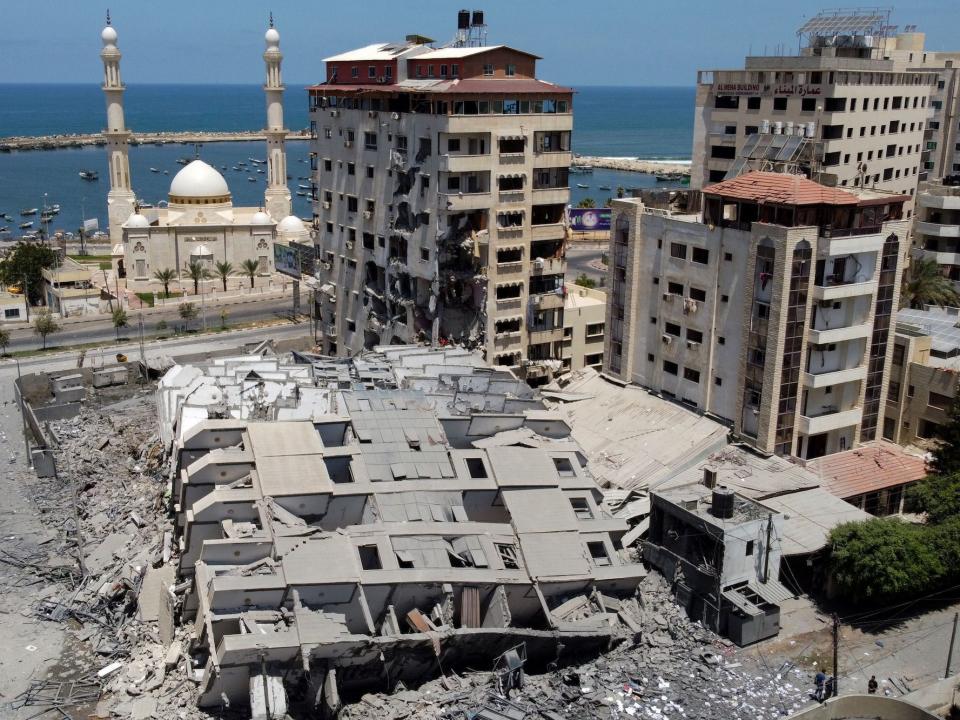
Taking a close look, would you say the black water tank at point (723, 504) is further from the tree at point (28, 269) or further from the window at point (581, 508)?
the tree at point (28, 269)

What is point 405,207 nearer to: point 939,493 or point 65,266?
point 939,493

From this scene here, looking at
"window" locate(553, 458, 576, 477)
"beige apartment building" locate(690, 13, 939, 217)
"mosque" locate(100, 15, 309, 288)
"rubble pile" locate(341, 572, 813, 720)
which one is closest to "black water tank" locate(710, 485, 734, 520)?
"rubble pile" locate(341, 572, 813, 720)

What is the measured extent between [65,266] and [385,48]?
36.3 meters

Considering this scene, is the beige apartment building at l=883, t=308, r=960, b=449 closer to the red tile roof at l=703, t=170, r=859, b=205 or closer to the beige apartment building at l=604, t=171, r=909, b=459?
the beige apartment building at l=604, t=171, r=909, b=459

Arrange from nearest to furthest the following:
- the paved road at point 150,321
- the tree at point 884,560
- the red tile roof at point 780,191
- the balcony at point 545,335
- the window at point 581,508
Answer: the tree at point 884,560 < the window at point 581,508 < the red tile roof at point 780,191 < the balcony at point 545,335 < the paved road at point 150,321

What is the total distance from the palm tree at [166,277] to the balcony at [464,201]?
126 ft

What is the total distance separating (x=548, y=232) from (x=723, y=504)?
22266 mm

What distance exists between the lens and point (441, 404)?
3784 centimetres

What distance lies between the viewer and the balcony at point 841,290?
35.3m

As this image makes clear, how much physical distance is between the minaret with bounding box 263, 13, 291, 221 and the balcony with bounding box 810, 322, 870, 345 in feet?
218

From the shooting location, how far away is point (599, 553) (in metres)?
31.8

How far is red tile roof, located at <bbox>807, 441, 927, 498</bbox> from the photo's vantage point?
1422 inches

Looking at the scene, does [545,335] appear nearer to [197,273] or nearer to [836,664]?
[836,664]

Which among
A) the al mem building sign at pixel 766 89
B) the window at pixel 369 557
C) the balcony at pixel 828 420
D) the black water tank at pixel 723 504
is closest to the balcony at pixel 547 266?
the balcony at pixel 828 420
